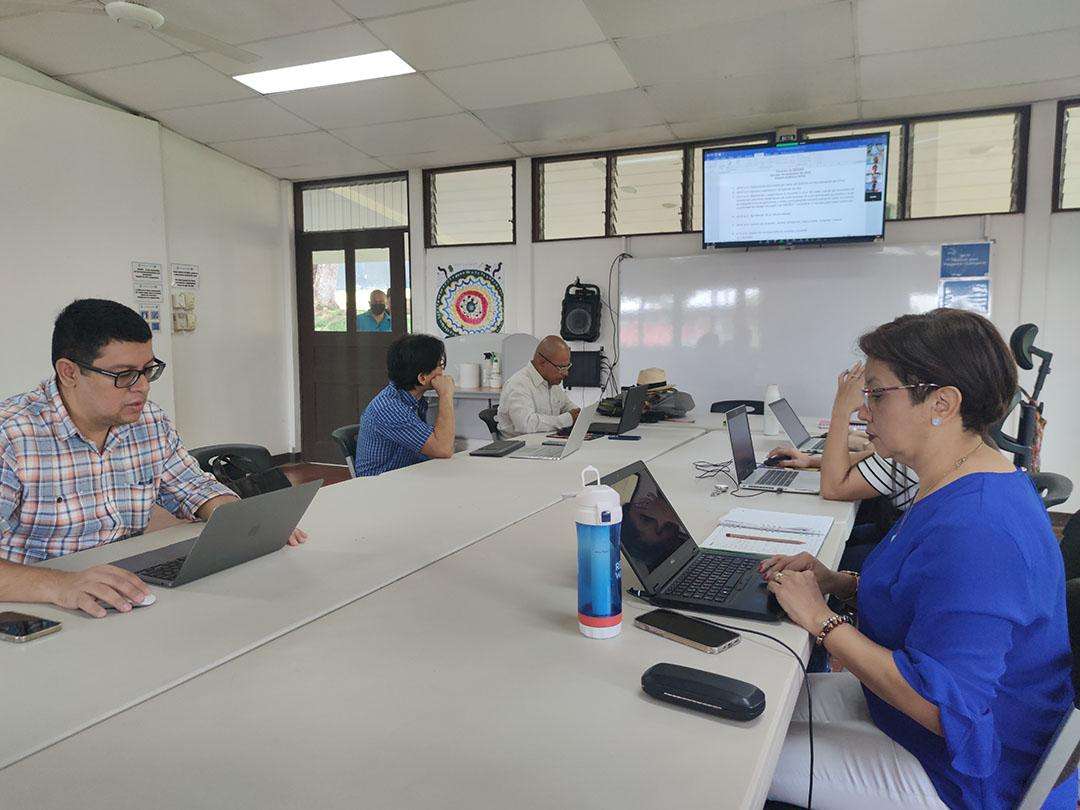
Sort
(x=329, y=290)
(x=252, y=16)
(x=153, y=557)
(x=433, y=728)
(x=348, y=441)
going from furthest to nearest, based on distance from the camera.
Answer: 1. (x=329, y=290)
2. (x=252, y=16)
3. (x=348, y=441)
4. (x=153, y=557)
5. (x=433, y=728)

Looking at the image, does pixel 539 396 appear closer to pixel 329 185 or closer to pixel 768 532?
pixel 768 532

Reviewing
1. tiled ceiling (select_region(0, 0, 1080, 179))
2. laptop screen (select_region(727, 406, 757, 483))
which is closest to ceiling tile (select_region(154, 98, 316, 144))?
tiled ceiling (select_region(0, 0, 1080, 179))

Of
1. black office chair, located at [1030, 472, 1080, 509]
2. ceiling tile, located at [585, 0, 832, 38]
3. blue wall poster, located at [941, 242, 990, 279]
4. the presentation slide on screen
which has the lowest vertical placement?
black office chair, located at [1030, 472, 1080, 509]

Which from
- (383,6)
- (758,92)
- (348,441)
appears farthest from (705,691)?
(758,92)

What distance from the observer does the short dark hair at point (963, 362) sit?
1.21m

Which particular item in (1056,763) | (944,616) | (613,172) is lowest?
(1056,763)

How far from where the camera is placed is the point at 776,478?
252 centimetres

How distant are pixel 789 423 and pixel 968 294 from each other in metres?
2.22

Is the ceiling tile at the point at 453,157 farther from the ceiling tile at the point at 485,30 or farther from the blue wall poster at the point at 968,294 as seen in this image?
the blue wall poster at the point at 968,294

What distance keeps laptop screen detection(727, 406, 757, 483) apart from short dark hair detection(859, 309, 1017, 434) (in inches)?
45.0

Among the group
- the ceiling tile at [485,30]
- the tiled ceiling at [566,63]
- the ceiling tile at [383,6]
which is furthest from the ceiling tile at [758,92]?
the ceiling tile at [383,6]

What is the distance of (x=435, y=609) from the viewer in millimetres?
1334

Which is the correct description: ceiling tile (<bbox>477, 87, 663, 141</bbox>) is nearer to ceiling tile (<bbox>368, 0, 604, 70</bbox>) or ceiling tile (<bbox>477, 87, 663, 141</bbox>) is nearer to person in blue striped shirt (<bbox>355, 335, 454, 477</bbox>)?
ceiling tile (<bbox>368, 0, 604, 70</bbox>)

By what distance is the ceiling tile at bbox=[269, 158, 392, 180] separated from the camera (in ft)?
19.8
